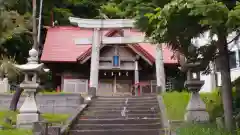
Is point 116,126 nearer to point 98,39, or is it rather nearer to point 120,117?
point 120,117

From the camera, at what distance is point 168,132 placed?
10.7 meters

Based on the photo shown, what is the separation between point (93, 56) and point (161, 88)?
15.0ft

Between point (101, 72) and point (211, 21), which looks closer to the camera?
point (211, 21)

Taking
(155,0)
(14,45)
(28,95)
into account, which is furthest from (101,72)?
(155,0)

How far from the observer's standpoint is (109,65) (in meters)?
25.8

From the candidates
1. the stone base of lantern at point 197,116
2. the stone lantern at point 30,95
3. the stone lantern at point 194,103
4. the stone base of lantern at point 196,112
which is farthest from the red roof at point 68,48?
the stone base of lantern at point 197,116

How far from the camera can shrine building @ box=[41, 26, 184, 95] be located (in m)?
25.3

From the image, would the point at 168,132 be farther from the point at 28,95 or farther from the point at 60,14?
the point at 60,14

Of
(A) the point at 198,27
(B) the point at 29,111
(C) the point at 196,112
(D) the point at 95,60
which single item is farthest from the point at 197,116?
(D) the point at 95,60

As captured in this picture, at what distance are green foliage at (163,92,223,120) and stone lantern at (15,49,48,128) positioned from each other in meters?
5.47

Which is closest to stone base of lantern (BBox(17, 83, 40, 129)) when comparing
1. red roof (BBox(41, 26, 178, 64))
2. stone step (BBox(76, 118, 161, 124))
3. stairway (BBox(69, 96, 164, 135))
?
stairway (BBox(69, 96, 164, 135))

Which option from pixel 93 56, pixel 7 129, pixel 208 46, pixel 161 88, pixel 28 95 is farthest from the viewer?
pixel 93 56

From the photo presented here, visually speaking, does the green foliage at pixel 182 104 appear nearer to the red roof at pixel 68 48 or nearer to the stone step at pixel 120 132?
the stone step at pixel 120 132

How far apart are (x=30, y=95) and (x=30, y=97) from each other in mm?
103
